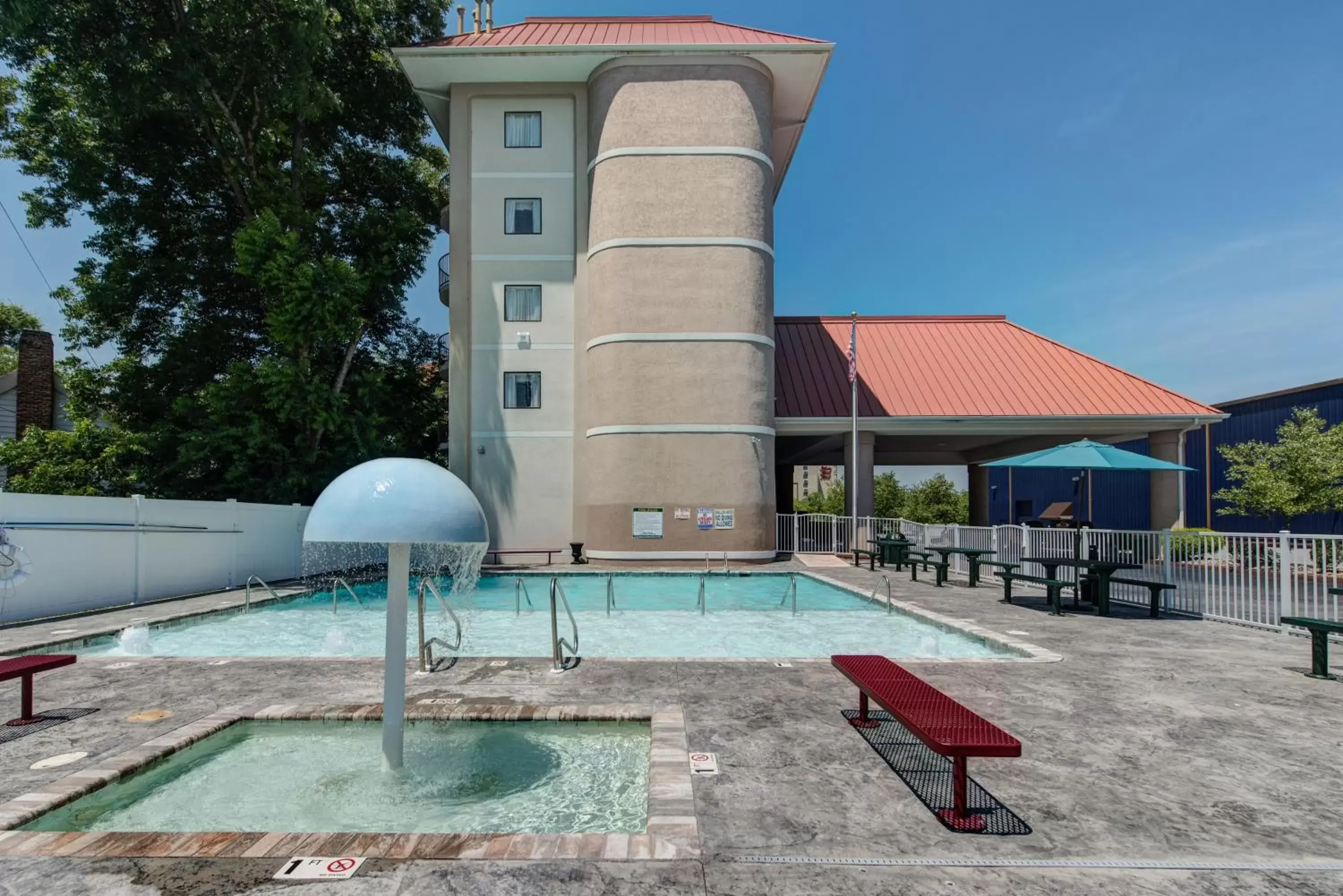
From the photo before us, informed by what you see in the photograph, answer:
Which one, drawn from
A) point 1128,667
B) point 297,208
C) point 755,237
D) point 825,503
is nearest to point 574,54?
point 755,237

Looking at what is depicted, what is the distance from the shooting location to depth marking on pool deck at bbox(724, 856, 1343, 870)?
3.31 m

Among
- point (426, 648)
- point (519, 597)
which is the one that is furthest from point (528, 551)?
point (426, 648)

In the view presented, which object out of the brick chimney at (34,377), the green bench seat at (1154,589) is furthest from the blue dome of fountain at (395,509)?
the brick chimney at (34,377)

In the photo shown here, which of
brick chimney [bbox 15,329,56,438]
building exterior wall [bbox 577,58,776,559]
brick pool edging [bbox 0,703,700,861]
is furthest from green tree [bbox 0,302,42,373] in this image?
brick pool edging [bbox 0,703,700,861]

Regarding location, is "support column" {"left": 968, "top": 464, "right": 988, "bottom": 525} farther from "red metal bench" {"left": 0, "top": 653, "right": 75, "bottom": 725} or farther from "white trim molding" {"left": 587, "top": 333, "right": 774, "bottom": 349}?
"red metal bench" {"left": 0, "top": 653, "right": 75, "bottom": 725}

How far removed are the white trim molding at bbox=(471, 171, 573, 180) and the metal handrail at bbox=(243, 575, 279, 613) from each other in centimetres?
1514

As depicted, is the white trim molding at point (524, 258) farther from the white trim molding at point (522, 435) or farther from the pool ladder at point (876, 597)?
the pool ladder at point (876, 597)

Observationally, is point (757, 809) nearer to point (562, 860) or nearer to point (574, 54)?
point (562, 860)

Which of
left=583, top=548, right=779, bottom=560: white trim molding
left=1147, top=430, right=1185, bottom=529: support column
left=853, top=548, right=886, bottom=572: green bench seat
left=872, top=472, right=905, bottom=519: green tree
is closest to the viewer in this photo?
left=853, top=548, right=886, bottom=572: green bench seat

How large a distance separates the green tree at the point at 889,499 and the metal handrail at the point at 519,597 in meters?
34.0

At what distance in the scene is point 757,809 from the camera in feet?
12.8

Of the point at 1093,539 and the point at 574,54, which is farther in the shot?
the point at 574,54

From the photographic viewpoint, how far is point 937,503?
145ft

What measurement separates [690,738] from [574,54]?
23109 millimetres
